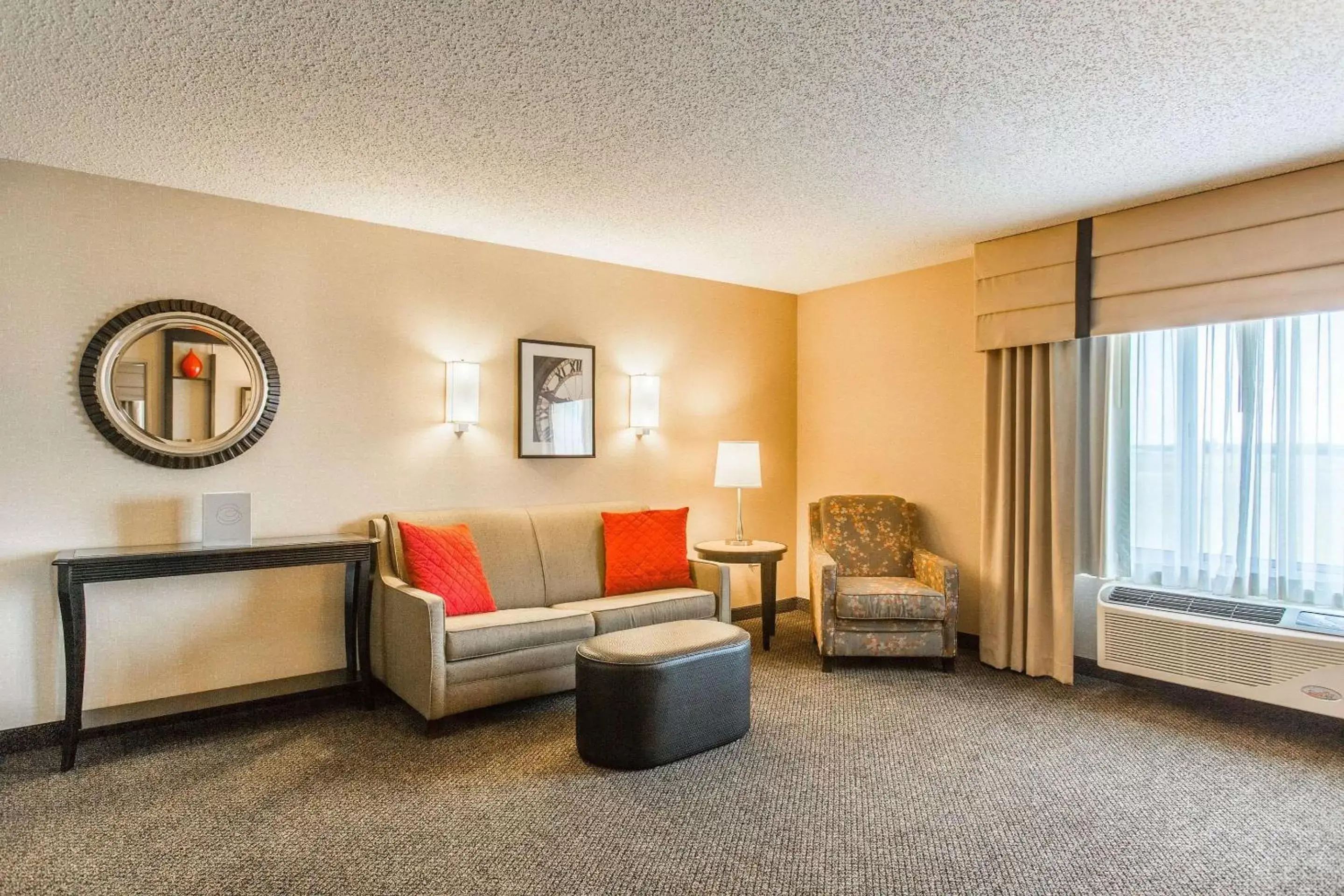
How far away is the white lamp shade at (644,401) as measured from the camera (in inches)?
194

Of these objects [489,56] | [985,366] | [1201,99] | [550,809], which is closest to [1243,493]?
[985,366]

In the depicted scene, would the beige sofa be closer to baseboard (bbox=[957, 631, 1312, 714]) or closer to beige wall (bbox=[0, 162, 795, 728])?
beige wall (bbox=[0, 162, 795, 728])

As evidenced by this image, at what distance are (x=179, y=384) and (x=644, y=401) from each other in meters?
2.56

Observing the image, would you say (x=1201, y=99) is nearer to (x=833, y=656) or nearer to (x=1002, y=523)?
(x=1002, y=523)

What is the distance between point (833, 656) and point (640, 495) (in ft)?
5.31

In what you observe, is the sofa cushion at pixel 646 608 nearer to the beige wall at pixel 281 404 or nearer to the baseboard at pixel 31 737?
the beige wall at pixel 281 404

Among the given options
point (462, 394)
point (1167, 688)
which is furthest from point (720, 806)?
point (1167, 688)

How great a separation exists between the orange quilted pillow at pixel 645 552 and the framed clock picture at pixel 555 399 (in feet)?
1.86

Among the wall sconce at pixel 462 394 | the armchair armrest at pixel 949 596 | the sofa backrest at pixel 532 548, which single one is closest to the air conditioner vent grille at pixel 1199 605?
the armchair armrest at pixel 949 596

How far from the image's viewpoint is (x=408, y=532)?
12.0 feet

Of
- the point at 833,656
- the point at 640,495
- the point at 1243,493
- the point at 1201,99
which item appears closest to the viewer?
the point at 1201,99

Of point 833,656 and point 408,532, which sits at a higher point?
point 408,532

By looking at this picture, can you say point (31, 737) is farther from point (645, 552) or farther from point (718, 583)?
point (718, 583)

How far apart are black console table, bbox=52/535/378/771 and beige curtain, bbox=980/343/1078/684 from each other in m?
3.39
